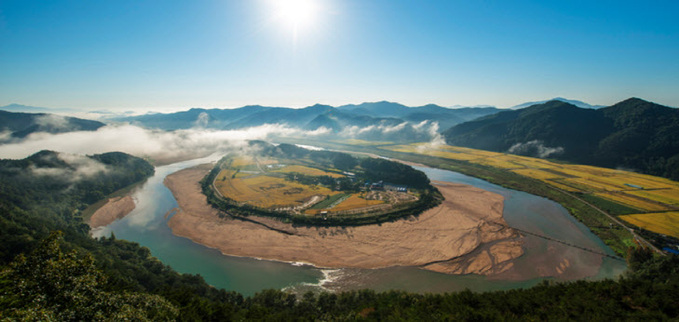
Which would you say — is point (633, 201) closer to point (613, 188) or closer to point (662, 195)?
point (662, 195)

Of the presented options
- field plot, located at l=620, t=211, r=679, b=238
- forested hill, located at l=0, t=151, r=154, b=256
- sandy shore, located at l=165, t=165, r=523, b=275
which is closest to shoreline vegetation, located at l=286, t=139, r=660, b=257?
field plot, located at l=620, t=211, r=679, b=238

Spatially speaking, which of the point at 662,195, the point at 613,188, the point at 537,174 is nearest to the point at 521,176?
the point at 537,174

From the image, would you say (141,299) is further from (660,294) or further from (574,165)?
(574,165)

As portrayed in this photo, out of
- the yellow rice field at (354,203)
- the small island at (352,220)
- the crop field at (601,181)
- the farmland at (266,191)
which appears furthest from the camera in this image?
the farmland at (266,191)

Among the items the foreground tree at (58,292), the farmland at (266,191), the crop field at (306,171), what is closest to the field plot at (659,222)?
the farmland at (266,191)

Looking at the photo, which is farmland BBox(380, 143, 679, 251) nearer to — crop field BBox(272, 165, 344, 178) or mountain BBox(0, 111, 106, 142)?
crop field BBox(272, 165, 344, 178)

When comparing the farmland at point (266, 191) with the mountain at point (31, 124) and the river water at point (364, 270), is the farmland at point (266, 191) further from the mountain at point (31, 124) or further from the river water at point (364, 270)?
the mountain at point (31, 124)

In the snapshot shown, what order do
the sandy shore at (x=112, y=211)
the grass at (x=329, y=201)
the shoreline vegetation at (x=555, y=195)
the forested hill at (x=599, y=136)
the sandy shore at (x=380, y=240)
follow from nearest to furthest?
the sandy shore at (x=380, y=240), the shoreline vegetation at (x=555, y=195), the sandy shore at (x=112, y=211), the grass at (x=329, y=201), the forested hill at (x=599, y=136)

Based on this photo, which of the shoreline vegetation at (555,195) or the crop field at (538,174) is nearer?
the shoreline vegetation at (555,195)
